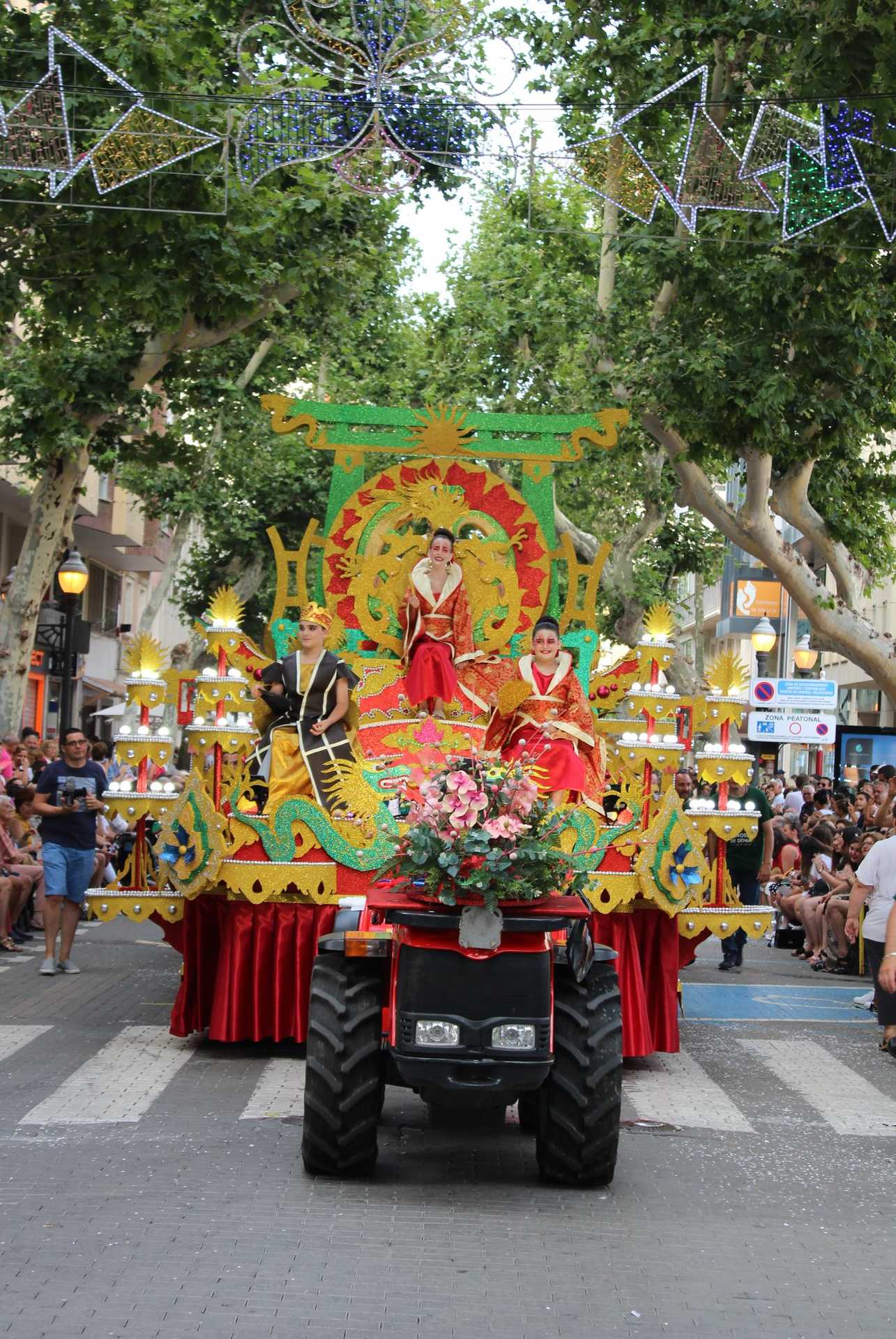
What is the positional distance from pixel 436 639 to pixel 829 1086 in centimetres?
419

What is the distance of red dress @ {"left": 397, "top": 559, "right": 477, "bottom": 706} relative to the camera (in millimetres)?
13320

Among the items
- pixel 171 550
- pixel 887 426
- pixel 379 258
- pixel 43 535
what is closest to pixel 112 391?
pixel 43 535

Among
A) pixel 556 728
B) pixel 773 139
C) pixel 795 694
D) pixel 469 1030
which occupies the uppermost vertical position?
pixel 773 139

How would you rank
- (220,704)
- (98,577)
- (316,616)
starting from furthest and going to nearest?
1. (98,577)
2. (316,616)
3. (220,704)

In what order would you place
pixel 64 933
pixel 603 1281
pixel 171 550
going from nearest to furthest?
pixel 603 1281
pixel 64 933
pixel 171 550

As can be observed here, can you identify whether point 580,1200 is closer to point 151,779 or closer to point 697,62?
point 151,779

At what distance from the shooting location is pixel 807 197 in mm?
15828

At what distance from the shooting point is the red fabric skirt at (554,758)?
1170 centimetres

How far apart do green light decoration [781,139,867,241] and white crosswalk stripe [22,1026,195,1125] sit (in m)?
8.62

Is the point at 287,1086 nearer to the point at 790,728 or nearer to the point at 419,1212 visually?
the point at 419,1212

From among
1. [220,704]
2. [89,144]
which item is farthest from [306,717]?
[89,144]

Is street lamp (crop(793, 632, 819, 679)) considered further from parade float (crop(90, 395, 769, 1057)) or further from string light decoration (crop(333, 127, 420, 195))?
parade float (crop(90, 395, 769, 1057))

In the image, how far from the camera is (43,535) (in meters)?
21.4

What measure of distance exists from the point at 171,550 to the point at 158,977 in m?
19.8
